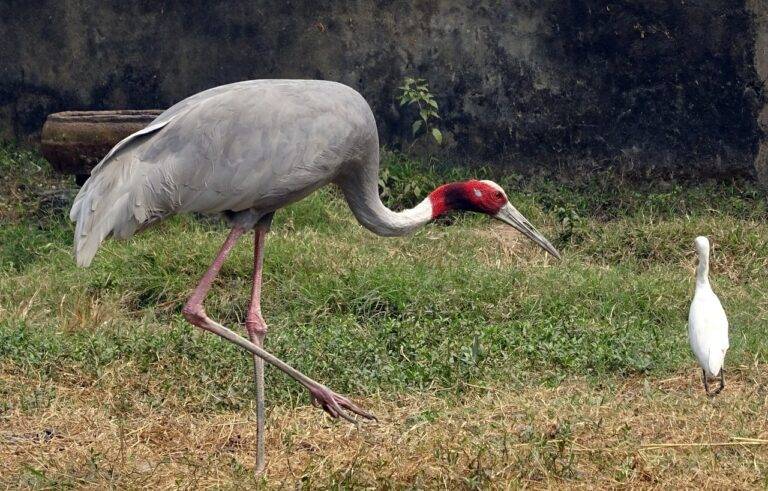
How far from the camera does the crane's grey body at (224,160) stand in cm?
480

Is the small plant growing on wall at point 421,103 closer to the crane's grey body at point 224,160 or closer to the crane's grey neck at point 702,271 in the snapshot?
the crane's grey neck at point 702,271

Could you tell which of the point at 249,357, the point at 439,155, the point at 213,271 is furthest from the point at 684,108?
the point at 213,271

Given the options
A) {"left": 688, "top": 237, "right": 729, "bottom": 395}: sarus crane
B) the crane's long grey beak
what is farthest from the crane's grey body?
{"left": 688, "top": 237, "right": 729, "bottom": 395}: sarus crane

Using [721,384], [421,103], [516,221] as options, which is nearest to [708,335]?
[721,384]

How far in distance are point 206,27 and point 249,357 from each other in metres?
4.08

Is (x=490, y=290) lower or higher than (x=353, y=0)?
lower

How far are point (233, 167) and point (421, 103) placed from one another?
3990 millimetres

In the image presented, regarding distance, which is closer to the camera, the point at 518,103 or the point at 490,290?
the point at 490,290

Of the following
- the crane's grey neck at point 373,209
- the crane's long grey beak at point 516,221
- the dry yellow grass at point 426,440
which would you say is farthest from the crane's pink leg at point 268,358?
the crane's long grey beak at point 516,221

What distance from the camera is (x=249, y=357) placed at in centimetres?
560

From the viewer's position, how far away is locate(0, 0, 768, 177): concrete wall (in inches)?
328

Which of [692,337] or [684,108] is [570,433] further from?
[684,108]

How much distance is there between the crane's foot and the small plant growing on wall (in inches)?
158

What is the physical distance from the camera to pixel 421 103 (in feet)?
28.5
